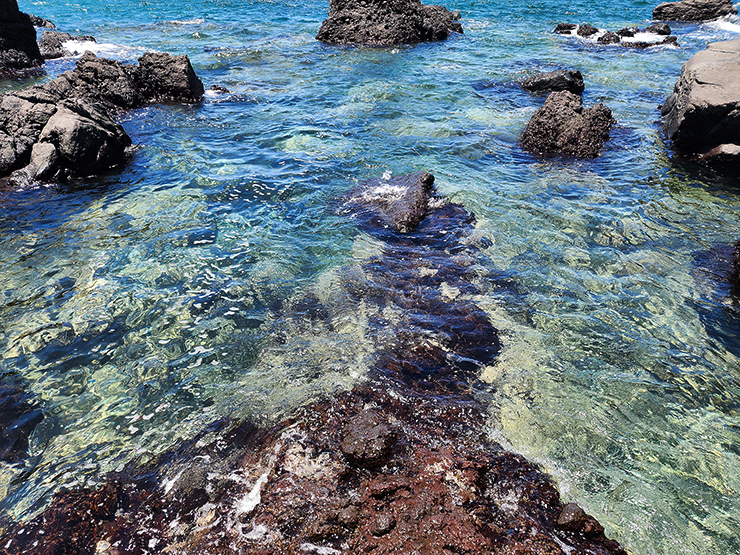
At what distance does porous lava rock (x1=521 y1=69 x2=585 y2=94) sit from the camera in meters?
14.5

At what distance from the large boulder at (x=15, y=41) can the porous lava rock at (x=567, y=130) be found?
65.3 ft

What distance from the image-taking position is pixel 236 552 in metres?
3.44

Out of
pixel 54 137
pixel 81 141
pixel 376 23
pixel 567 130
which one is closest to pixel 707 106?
pixel 567 130

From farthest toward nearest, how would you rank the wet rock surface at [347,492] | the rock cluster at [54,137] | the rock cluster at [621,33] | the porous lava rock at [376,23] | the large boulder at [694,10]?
the large boulder at [694,10], the porous lava rock at [376,23], the rock cluster at [621,33], the rock cluster at [54,137], the wet rock surface at [347,492]

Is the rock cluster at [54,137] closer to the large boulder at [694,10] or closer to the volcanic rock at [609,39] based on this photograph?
the volcanic rock at [609,39]

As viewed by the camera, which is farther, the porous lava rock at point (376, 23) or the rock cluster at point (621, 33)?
the porous lava rock at point (376, 23)

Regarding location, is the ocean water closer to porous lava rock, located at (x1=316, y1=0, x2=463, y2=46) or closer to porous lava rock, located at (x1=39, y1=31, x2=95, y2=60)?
porous lava rock, located at (x1=316, y1=0, x2=463, y2=46)

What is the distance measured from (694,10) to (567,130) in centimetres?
2518

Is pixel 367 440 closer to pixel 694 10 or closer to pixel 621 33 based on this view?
pixel 621 33

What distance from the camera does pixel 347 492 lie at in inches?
Answer: 149

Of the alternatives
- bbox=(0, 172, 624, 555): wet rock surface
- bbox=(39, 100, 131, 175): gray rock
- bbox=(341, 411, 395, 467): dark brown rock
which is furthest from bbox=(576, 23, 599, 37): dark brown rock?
bbox=(341, 411, 395, 467): dark brown rock

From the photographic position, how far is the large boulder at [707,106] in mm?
10047

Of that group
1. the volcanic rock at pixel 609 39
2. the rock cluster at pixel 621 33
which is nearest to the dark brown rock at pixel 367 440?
the rock cluster at pixel 621 33

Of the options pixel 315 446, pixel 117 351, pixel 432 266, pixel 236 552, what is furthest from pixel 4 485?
pixel 432 266
